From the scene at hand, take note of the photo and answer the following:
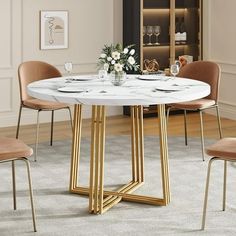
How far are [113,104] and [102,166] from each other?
1.57 ft

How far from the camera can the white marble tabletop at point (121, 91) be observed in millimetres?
3834

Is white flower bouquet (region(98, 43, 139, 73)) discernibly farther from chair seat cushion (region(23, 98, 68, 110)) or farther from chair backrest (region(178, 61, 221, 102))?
chair backrest (region(178, 61, 221, 102))

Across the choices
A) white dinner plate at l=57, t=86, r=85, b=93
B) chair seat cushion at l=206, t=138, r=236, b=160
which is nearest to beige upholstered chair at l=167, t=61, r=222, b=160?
white dinner plate at l=57, t=86, r=85, b=93

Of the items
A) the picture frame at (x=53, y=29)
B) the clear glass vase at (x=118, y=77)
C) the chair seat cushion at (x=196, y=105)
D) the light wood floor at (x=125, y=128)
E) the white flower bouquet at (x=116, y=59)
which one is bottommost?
the light wood floor at (x=125, y=128)

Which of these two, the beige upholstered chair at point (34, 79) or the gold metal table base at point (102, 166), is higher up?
the beige upholstered chair at point (34, 79)

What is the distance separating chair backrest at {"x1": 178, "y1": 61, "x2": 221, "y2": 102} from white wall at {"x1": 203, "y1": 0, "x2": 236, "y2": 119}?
1.79m

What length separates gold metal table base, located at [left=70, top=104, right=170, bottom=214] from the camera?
4.05 metres

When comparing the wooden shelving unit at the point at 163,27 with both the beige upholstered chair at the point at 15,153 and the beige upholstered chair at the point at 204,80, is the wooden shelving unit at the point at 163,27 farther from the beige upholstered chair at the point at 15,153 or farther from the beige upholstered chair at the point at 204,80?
the beige upholstered chair at the point at 15,153

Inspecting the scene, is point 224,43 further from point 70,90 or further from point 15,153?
point 15,153

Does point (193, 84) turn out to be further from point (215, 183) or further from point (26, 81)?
point (26, 81)

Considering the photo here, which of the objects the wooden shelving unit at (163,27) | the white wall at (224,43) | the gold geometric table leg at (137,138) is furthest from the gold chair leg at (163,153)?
the white wall at (224,43)

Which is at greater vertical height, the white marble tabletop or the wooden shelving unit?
the wooden shelving unit

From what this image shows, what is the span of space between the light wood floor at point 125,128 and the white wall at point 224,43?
0.92 ft

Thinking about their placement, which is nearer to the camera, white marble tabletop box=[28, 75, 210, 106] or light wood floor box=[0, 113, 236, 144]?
white marble tabletop box=[28, 75, 210, 106]
